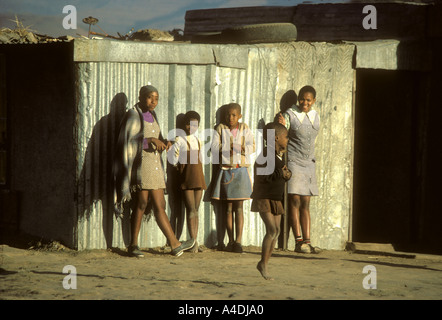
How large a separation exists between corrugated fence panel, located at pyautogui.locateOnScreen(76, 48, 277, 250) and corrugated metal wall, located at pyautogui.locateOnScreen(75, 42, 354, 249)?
12 millimetres

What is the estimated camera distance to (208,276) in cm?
701

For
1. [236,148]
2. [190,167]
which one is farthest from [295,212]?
[190,167]

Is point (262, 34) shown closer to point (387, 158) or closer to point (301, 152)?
point (301, 152)

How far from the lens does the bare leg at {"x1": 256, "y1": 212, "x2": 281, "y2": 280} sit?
6.68 meters

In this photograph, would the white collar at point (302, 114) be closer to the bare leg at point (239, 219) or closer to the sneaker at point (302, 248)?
the bare leg at point (239, 219)

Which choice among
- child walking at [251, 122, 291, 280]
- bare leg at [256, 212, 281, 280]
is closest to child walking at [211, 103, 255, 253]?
child walking at [251, 122, 291, 280]

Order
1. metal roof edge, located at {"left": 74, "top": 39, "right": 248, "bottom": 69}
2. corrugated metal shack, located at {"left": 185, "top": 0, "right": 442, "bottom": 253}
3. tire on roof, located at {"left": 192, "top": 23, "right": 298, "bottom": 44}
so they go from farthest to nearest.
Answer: tire on roof, located at {"left": 192, "top": 23, "right": 298, "bottom": 44} → corrugated metal shack, located at {"left": 185, "top": 0, "right": 442, "bottom": 253} → metal roof edge, located at {"left": 74, "top": 39, "right": 248, "bottom": 69}

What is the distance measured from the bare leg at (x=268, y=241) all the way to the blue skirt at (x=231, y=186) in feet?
6.64

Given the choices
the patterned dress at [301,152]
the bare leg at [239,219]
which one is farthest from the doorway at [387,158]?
the bare leg at [239,219]

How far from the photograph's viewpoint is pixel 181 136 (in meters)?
8.78

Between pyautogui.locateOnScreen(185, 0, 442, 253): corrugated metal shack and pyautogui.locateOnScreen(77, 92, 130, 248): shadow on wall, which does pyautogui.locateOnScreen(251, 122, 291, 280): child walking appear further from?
pyautogui.locateOnScreen(185, 0, 442, 253): corrugated metal shack

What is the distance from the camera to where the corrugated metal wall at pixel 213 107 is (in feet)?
27.7

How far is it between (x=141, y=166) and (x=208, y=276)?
1.83 m
